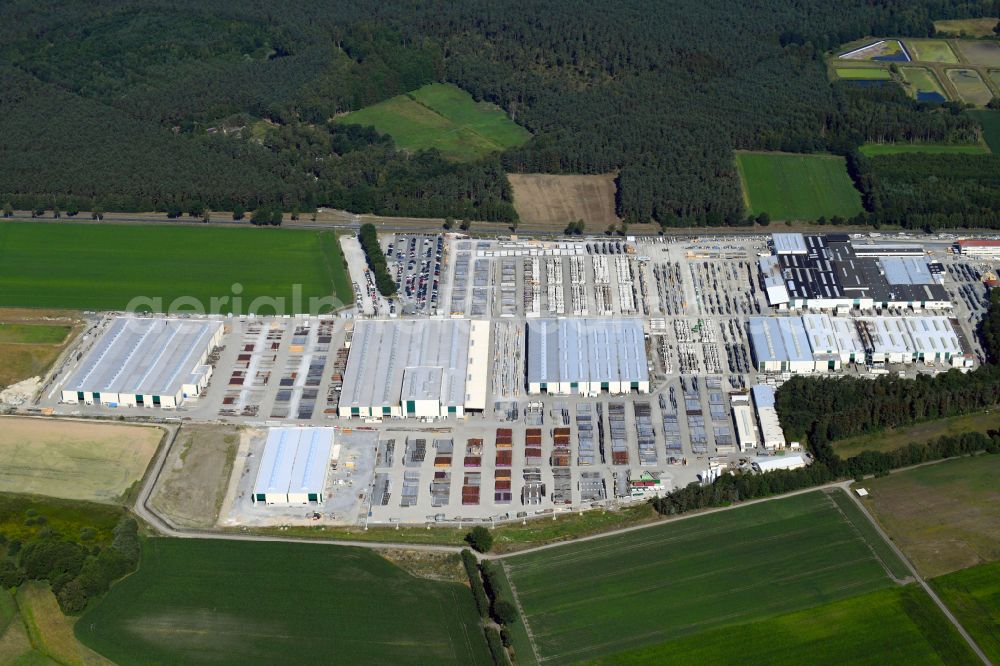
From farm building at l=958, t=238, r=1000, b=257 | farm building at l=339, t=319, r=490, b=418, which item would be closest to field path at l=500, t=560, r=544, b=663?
farm building at l=339, t=319, r=490, b=418

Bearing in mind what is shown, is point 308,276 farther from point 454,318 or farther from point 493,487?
point 493,487

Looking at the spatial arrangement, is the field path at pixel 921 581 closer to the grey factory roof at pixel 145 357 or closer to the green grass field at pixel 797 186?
the green grass field at pixel 797 186

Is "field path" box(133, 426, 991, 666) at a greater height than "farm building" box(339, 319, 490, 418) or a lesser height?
lesser

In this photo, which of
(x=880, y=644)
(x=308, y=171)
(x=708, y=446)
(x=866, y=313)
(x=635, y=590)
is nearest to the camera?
(x=880, y=644)

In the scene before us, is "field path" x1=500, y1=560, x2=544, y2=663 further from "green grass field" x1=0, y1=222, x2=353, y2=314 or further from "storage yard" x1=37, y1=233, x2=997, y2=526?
Answer: "green grass field" x1=0, y1=222, x2=353, y2=314

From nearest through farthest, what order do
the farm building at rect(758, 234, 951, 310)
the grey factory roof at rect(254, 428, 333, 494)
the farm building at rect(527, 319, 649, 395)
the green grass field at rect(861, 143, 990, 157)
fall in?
the grey factory roof at rect(254, 428, 333, 494)
the farm building at rect(527, 319, 649, 395)
the farm building at rect(758, 234, 951, 310)
the green grass field at rect(861, 143, 990, 157)

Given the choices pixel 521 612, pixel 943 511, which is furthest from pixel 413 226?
pixel 943 511

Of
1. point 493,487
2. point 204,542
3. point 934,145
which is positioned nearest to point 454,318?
point 493,487

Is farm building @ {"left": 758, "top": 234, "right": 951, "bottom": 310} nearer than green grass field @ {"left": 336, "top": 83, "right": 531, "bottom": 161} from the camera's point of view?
Yes
